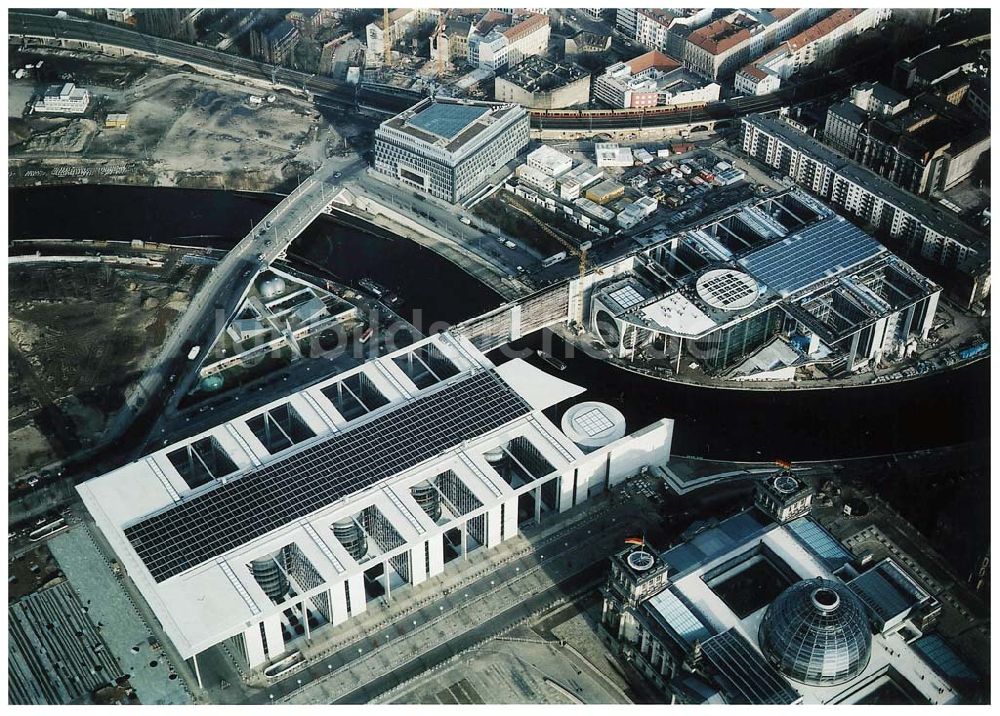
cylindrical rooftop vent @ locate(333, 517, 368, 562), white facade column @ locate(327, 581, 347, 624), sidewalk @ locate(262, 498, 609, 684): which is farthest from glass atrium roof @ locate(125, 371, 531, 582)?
sidewalk @ locate(262, 498, 609, 684)

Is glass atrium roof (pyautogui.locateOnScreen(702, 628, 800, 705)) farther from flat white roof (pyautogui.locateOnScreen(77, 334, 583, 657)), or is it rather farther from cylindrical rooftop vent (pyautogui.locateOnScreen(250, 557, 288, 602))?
cylindrical rooftop vent (pyautogui.locateOnScreen(250, 557, 288, 602))

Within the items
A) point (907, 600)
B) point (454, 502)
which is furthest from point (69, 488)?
point (907, 600)

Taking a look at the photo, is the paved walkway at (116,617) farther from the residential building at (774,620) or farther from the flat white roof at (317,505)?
the residential building at (774,620)

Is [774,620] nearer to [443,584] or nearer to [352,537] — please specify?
[443,584]

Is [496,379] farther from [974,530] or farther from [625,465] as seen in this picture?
[974,530]

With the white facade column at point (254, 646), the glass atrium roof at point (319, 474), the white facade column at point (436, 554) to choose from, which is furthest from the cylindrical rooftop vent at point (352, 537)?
the white facade column at point (254, 646)
